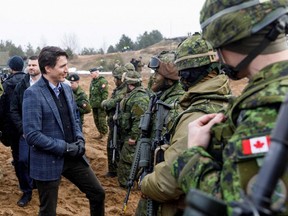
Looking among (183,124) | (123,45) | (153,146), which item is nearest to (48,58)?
(153,146)

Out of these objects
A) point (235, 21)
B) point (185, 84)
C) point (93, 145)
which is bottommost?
point (93, 145)

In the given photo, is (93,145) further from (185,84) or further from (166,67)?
(185,84)

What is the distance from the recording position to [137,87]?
21.3ft

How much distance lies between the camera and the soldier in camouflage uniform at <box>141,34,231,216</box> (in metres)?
2.38

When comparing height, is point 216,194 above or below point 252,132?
below

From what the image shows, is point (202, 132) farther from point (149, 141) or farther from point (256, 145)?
point (149, 141)

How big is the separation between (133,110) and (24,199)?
202cm

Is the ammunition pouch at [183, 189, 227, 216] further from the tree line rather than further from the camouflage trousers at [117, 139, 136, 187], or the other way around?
the tree line

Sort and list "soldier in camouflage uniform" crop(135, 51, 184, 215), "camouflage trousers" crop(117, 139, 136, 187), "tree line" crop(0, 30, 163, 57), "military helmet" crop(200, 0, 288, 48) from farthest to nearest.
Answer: "tree line" crop(0, 30, 163, 57) < "camouflage trousers" crop(117, 139, 136, 187) < "soldier in camouflage uniform" crop(135, 51, 184, 215) < "military helmet" crop(200, 0, 288, 48)

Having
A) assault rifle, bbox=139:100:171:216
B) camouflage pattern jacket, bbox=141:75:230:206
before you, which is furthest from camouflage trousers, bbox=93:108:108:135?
camouflage pattern jacket, bbox=141:75:230:206

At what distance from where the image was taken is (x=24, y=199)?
5578 millimetres

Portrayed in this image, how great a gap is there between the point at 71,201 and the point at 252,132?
16.3 feet

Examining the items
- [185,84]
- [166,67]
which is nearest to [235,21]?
[185,84]

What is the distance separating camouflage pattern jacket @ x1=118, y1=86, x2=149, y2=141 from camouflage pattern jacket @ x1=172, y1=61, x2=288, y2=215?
14.5ft
